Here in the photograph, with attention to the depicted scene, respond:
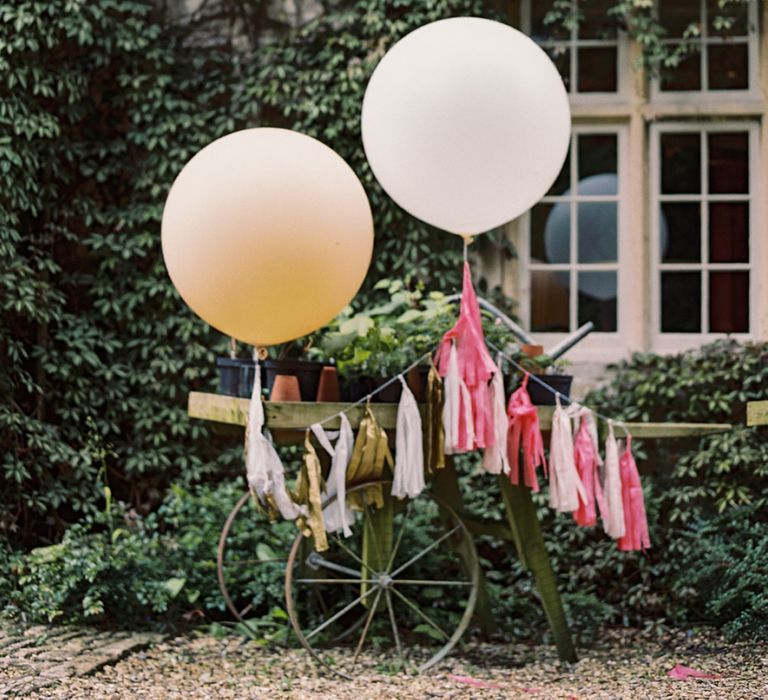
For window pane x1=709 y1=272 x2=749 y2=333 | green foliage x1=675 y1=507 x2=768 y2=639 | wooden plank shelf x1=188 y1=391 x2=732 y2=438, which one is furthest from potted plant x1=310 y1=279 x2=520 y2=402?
window pane x1=709 y1=272 x2=749 y2=333

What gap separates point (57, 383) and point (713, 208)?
3639 mm

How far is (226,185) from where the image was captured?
11.7 feet

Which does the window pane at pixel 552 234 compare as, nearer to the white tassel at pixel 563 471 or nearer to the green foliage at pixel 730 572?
the green foliage at pixel 730 572

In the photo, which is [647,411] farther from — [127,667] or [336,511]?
[127,667]

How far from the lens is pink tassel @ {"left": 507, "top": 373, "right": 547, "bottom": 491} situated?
4.10m

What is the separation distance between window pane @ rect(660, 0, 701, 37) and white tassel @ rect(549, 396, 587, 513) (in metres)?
2.99

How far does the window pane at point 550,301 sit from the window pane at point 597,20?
1.33 metres

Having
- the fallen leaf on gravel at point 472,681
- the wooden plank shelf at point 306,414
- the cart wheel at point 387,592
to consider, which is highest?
the wooden plank shelf at point 306,414

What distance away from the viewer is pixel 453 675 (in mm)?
4148

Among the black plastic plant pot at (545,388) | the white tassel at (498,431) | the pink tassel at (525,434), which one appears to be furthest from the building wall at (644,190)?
the white tassel at (498,431)

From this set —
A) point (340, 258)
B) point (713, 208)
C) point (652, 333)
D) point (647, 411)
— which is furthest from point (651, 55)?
point (340, 258)

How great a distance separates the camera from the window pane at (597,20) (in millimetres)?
6156

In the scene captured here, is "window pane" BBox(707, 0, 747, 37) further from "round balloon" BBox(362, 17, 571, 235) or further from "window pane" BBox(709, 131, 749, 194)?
"round balloon" BBox(362, 17, 571, 235)

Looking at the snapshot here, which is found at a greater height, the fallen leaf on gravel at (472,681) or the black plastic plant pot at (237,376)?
the black plastic plant pot at (237,376)
